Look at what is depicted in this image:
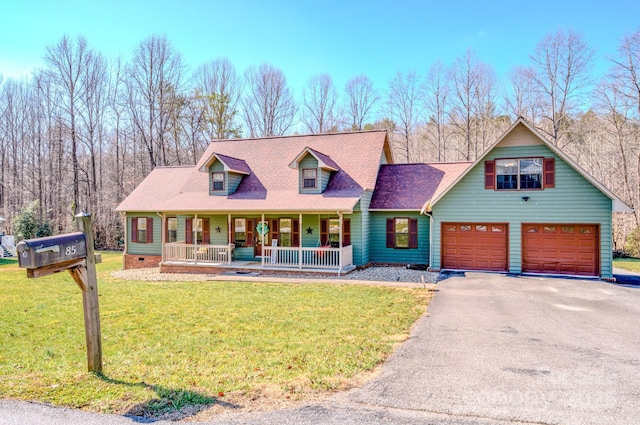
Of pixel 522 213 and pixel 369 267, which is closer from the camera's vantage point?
pixel 522 213

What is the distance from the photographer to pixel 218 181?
20.6 meters

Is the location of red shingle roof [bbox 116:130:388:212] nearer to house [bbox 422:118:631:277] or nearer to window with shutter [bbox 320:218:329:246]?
window with shutter [bbox 320:218:329:246]

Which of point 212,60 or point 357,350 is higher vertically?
point 212,60

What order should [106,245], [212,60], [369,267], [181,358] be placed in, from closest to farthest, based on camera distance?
1. [181,358]
2. [369,267]
3. [106,245]
4. [212,60]

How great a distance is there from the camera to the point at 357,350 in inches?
271

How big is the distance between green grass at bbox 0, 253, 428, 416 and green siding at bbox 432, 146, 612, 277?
5727 millimetres

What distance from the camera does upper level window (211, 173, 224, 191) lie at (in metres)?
20.6

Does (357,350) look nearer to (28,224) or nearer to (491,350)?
(491,350)

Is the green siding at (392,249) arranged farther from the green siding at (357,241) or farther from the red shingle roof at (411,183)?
the green siding at (357,241)

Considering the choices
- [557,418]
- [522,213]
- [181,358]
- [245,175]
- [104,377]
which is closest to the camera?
[557,418]

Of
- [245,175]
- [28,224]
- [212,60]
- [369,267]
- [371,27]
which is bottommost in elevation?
[369,267]

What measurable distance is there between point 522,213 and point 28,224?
1313 inches

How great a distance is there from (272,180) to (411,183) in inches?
273

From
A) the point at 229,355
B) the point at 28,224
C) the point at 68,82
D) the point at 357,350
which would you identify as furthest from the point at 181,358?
the point at 68,82
